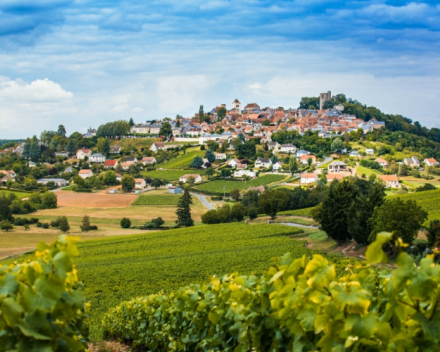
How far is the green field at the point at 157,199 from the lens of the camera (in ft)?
237

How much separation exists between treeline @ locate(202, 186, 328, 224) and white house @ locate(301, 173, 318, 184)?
1609 centimetres

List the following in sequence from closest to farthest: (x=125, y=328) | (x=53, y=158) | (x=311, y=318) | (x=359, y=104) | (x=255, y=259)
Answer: (x=311, y=318), (x=125, y=328), (x=255, y=259), (x=53, y=158), (x=359, y=104)

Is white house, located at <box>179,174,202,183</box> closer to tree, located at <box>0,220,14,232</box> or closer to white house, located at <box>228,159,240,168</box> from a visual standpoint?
white house, located at <box>228,159,240,168</box>

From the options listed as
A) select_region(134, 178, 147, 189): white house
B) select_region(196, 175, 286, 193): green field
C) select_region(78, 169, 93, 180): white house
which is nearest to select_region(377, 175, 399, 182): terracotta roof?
select_region(196, 175, 286, 193): green field

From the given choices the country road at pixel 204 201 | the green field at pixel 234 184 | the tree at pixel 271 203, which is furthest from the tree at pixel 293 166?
the tree at pixel 271 203

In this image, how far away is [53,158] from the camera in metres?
117

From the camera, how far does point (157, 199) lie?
243 ft

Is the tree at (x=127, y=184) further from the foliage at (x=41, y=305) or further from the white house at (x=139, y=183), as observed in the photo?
the foliage at (x=41, y=305)

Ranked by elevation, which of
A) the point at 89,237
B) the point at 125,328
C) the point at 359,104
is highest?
the point at 359,104

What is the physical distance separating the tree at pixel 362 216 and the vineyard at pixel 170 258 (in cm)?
372

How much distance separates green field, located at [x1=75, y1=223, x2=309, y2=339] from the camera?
976 inches

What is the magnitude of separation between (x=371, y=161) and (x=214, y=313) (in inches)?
3346

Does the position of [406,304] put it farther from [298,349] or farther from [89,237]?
[89,237]

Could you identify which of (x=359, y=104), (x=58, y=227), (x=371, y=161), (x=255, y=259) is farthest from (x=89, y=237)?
(x=359, y=104)
